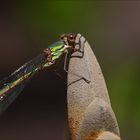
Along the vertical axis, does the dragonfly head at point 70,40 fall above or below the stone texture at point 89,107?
above

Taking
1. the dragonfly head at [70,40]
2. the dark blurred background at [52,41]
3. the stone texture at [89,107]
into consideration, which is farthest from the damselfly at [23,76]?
the dark blurred background at [52,41]

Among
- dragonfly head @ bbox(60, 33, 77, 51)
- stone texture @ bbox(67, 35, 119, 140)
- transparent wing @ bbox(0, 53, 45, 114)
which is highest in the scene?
dragonfly head @ bbox(60, 33, 77, 51)

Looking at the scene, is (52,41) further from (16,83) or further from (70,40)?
(70,40)

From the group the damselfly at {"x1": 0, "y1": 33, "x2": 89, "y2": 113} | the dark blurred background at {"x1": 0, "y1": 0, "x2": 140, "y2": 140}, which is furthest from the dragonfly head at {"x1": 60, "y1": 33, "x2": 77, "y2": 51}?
the dark blurred background at {"x1": 0, "y1": 0, "x2": 140, "y2": 140}

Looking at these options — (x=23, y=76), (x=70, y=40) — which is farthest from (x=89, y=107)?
(x=23, y=76)

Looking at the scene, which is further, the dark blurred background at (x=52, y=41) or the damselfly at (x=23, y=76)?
the dark blurred background at (x=52, y=41)

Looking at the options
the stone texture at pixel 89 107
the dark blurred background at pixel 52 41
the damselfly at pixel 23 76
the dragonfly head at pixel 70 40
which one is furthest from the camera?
the dark blurred background at pixel 52 41

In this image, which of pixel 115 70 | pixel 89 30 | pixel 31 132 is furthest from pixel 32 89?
pixel 115 70

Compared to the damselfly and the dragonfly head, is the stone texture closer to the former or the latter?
the dragonfly head

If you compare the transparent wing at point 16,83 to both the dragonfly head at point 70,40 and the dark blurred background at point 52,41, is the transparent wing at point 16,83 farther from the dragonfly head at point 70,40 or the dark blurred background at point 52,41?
the dark blurred background at point 52,41
